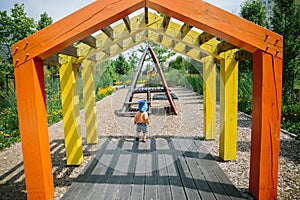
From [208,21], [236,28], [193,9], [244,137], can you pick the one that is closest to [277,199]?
[236,28]

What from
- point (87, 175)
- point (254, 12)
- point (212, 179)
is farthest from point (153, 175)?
point (254, 12)

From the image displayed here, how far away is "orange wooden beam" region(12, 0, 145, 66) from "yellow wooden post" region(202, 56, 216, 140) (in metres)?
2.55

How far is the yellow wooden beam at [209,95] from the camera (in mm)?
4106

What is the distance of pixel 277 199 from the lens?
7.48 feet

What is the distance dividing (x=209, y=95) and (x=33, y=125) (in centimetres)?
324

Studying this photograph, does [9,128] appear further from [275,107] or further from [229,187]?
[275,107]

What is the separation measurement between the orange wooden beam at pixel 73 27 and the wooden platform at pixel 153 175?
1.61m

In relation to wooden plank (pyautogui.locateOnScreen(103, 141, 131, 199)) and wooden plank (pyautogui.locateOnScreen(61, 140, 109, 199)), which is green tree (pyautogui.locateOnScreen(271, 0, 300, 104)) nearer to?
wooden plank (pyautogui.locateOnScreen(103, 141, 131, 199))

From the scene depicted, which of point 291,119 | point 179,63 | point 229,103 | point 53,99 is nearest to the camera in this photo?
point 229,103

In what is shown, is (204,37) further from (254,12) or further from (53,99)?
(53,99)

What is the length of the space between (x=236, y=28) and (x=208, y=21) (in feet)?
0.86

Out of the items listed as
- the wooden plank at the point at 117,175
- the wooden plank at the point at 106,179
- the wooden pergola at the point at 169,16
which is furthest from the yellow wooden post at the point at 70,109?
the wooden pergola at the point at 169,16

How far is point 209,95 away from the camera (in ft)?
13.9

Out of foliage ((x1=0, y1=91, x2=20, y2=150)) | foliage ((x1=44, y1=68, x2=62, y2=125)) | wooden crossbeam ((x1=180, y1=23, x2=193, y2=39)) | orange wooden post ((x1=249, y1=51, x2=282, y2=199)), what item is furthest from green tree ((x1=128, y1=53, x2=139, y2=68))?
foliage ((x1=44, y1=68, x2=62, y2=125))
